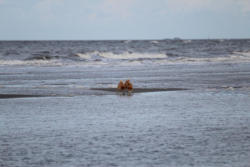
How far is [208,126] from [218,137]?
1021 mm

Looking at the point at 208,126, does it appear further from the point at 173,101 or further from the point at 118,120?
the point at 173,101

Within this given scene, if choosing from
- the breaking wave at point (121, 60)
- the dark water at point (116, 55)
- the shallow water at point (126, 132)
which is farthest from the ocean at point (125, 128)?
the dark water at point (116, 55)

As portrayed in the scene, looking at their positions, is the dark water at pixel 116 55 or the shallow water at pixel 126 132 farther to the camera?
the dark water at pixel 116 55

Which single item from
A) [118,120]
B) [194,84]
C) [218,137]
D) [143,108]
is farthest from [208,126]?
[194,84]

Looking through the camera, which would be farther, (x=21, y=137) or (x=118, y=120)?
(x=118, y=120)

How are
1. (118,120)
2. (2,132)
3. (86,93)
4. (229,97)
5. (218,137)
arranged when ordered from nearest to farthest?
1. (218,137)
2. (2,132)
3. (118,120)
4. (229,97)
5. (86,93)

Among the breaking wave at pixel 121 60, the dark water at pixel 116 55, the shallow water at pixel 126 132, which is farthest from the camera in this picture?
the dark water at pixel 116 55

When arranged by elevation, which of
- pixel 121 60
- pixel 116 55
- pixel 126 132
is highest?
pixel 116 55

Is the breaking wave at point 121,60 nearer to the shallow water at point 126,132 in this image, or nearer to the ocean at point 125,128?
the ocean at point 125,128

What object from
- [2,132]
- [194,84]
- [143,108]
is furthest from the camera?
[194,84]

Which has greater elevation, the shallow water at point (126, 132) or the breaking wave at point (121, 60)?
the breaking wave at point (121, 60)

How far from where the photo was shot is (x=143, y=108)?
11.5 meters

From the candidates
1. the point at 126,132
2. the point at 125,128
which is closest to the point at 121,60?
the point at 125,128

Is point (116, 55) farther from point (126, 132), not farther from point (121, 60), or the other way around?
point (126, 132)
